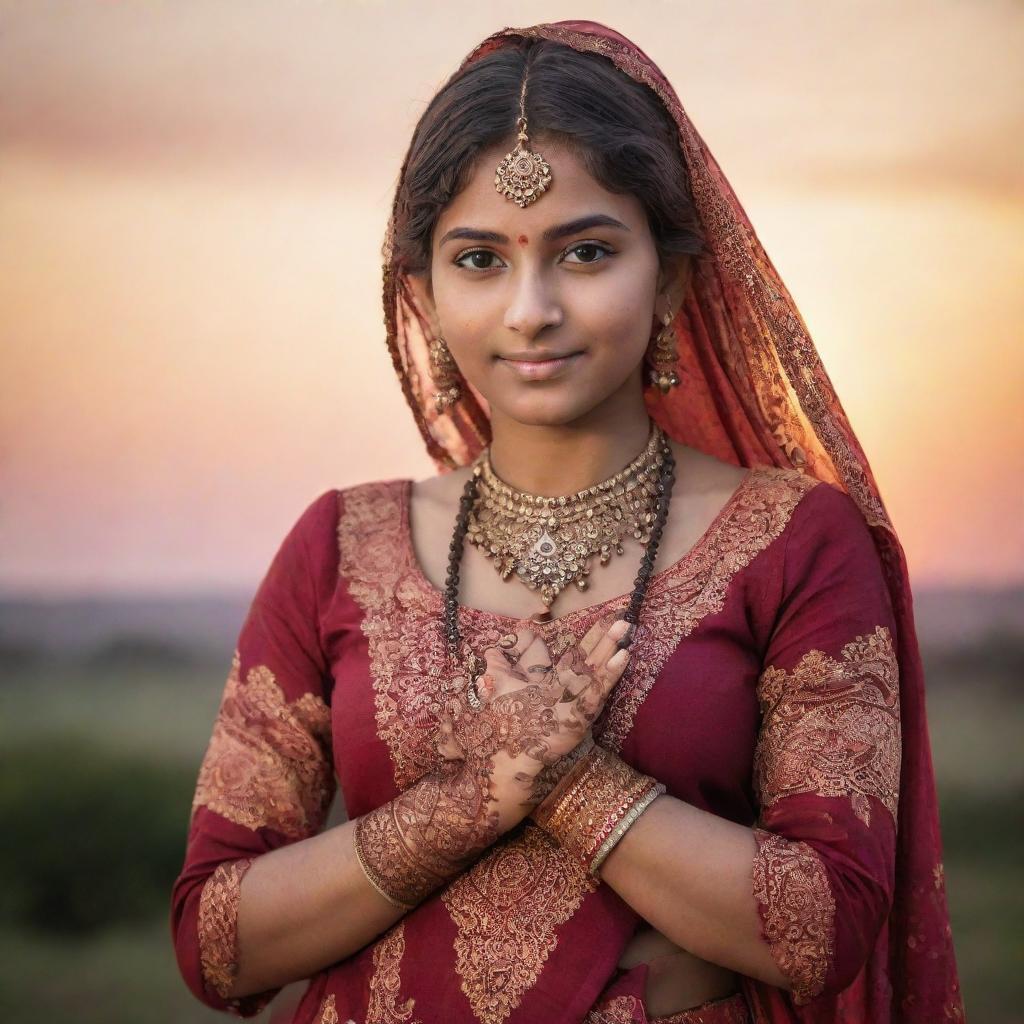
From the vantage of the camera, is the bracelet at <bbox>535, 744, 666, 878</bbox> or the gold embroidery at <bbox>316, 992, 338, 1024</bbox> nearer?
the bracelet at <bbox>535, 744, 666, 878</bbox>

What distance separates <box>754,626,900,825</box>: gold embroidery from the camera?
5.45 feet

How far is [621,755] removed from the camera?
1.71 meters

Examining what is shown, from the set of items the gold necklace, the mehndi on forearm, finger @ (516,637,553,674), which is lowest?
the mehndi on forearm

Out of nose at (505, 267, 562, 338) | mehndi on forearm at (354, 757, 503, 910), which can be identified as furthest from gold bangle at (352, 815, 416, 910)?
nose at (505, 267, 562, 338)

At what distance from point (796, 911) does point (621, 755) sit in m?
0.27

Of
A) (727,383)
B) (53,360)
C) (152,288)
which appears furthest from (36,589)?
(727,383)

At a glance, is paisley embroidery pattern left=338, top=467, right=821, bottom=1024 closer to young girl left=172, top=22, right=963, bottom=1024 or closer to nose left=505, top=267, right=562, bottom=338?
young girl left=172, top=22, right=963, bottom=1024

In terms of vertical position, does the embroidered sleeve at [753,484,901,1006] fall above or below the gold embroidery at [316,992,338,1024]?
above

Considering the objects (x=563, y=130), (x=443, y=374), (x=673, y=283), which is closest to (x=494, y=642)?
(x=443, y=374)

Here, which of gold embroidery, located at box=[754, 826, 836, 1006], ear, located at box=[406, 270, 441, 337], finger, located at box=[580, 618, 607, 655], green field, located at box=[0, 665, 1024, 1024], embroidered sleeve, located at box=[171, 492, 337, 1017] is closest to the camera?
gold embroidery, located at box=[754, 826, 836, 1006]

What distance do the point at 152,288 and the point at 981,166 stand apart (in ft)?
5.75

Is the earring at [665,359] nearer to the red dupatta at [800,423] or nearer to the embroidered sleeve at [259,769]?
the red dupatta at [800,423]

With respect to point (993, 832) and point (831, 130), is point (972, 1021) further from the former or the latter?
point (831, 130)

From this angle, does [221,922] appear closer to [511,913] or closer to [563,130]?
[511,913]
